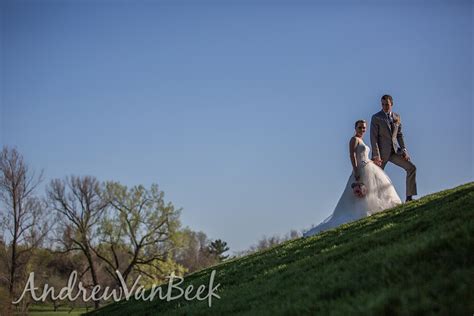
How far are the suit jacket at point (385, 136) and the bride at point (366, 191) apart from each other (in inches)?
14.8

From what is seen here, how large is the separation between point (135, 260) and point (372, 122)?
1714 inches

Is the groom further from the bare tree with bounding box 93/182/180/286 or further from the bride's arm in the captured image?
the bare tree with bounding box 93/182/180/286

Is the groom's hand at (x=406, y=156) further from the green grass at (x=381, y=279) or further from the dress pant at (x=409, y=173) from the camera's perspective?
the green grass at (x=381, y=279)

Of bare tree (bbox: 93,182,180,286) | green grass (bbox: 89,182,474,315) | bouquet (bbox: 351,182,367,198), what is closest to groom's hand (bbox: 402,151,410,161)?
bouquet (bbox: 351,182,367,198)

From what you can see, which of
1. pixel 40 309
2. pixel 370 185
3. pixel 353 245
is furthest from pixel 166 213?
pixel 353 245

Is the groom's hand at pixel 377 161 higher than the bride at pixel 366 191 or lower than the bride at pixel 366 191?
higher

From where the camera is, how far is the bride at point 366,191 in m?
15.3

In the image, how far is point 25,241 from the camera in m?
43.0

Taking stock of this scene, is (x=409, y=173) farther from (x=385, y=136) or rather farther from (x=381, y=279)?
(x=381, y=279)

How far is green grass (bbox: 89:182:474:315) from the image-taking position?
5047 mm

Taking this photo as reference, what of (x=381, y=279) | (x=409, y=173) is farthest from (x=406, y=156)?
(x=381, y=279)

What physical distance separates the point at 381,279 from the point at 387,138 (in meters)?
10.3

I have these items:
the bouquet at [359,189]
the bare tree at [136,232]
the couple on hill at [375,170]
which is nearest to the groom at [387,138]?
the couple on hill at [375,170]

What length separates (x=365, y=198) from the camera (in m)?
15.4
